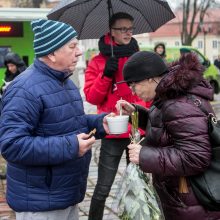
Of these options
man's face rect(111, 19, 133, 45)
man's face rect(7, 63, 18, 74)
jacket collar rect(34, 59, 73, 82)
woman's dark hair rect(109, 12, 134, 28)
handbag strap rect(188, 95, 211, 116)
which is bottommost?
man's face rect(7, 63, 18, 74)

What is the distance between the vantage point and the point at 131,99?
4.34 m

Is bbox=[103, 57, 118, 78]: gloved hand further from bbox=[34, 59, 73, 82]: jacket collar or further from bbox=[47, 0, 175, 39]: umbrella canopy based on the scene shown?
bbox=[34, 59, 73, 82]: jacket collar

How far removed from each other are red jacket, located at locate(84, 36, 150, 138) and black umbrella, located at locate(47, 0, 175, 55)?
498mm

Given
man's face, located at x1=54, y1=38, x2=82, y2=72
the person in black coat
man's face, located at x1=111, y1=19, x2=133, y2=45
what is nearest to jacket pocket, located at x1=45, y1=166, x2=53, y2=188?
man's face, located at x1=54, y1=38, x2=82, y2=72

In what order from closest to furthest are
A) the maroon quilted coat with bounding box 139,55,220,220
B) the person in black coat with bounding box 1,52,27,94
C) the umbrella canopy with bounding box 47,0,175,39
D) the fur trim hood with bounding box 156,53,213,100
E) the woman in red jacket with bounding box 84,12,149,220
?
the maroon quilted coat with bounding box 139,55,220,220 → the fur trim hood with bounding box 156,53,213,100 → the woman in red jacket with bounding box 84,12,149,220 → the umbrella canopy with bounding box 47,0,175,39 → the person in black coat with bounding box 1,52,27,94

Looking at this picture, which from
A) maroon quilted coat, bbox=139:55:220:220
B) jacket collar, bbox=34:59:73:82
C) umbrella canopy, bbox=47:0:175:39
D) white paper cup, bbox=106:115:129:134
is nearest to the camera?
maroon quilted coat, bbox=139:55:220:220

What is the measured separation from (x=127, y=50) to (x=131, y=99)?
16.7 inches

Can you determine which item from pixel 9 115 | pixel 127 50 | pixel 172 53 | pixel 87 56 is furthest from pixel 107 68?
pixel 87 56

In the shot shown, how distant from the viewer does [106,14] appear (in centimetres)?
482

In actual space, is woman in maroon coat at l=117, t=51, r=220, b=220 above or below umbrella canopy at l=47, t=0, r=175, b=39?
below

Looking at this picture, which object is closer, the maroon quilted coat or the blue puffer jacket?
the maroon quilted coat

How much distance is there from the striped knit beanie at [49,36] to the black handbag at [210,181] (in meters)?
0.82

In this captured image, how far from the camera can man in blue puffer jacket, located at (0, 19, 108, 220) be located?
2.72m

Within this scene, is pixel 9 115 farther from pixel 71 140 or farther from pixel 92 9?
pixel 92 9
